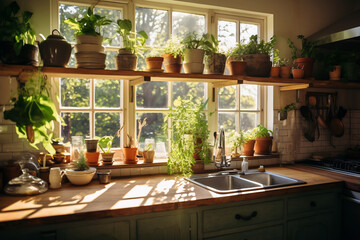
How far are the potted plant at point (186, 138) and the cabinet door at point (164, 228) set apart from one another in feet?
2.00

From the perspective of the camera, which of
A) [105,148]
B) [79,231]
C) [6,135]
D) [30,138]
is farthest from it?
[105,148]

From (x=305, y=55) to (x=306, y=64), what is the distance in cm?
14

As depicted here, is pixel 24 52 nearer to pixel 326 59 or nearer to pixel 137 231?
pixel 137 231

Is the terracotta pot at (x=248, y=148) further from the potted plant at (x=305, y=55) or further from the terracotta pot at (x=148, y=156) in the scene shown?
the terracotta pot at (x=148, y=156)

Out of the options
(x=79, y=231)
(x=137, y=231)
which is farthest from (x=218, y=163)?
(x=79, y=231)

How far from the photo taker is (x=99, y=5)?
2.63 metres

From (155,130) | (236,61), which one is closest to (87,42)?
(155,130)

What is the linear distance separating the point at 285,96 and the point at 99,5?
2033 mm

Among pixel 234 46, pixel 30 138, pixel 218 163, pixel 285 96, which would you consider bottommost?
pixel 218 163

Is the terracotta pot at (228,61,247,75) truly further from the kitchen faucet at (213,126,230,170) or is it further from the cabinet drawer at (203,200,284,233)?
the cabinet drawer at (203,200,284,233)

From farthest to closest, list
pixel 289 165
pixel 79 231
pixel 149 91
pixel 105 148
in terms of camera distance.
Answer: pixel 289 165 → pixel 149 91 → pixel 105 148 → pixel 79 231

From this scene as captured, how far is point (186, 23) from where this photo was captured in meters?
2.94

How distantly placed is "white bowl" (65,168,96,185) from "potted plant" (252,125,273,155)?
1.69m

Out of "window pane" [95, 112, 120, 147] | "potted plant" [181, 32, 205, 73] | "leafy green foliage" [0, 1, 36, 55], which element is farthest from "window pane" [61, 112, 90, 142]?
"potted plant" [181, 32, 205, 73]
